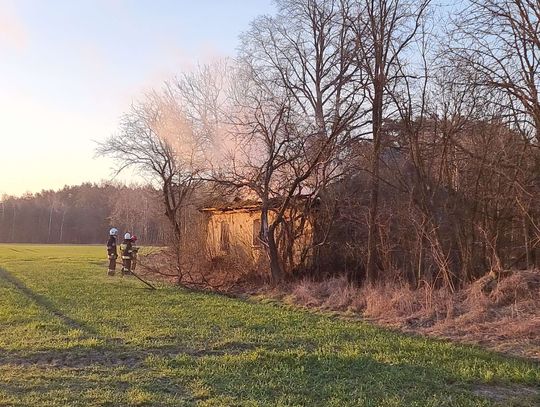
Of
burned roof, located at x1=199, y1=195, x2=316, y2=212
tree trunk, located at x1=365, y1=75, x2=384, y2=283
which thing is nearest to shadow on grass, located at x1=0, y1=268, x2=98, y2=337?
burned roof, located at x1=199, y1=195, x2=316, y2=212

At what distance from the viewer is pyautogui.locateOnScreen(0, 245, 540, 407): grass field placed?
5805 millimetres

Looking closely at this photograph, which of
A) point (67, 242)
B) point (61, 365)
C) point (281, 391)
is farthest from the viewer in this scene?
point (67, 242)

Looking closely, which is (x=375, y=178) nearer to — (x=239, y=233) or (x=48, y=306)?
(x=239, y=233)

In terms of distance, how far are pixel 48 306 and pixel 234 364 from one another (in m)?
7.44

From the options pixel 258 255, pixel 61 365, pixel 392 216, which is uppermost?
pixel 392 216

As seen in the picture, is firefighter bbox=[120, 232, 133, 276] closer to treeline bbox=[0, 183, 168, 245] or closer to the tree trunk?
the tree trunk

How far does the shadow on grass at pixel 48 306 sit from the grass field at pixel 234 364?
0.23 ft

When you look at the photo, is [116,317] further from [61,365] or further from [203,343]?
[61,365]

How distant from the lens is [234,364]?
23.6 ft

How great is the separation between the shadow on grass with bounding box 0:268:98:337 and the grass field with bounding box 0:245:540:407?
70 millimetres

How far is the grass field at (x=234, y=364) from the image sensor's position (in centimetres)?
580

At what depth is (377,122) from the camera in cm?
1518

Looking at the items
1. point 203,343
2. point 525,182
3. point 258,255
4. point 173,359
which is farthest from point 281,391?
point 258,255

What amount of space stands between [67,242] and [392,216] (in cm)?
8329
